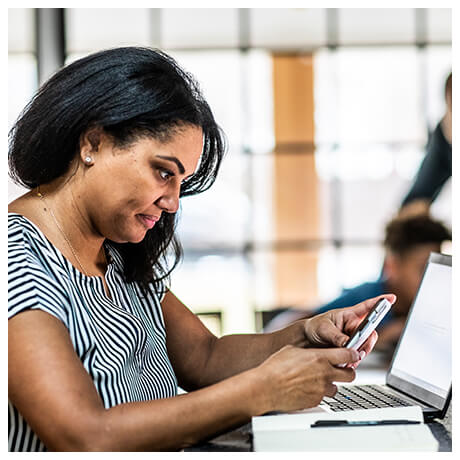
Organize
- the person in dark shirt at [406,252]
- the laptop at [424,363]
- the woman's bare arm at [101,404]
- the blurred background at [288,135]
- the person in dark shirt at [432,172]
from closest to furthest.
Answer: the woman's bare arm at [101,404], the laptop at [424,363], the person in dark shirt at [406,252], the person in dark shirt at [432,172], the blurred background at [288,135]

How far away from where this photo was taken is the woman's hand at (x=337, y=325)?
A: 47.0 inches

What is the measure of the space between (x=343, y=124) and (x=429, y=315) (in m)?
4.90

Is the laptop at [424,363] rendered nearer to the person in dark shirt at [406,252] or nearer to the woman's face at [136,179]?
the woman's face at [136,179]

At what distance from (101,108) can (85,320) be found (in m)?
0.29

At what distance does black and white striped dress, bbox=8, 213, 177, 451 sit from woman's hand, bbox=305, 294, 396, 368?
0.26 meters

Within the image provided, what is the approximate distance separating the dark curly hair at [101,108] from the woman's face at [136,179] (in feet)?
0.05

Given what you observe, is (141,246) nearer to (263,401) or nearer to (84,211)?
(84,211)

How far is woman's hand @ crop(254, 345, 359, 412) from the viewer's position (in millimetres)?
916

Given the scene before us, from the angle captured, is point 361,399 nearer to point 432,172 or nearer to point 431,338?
point 431,338

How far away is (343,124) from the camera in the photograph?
6.00 m

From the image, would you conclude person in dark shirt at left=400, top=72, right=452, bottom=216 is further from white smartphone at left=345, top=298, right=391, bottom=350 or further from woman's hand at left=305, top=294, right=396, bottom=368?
white smartphone at left=345, top=298, right=391, bottom=350

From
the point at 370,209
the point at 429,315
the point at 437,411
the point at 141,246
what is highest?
the point at 141,246

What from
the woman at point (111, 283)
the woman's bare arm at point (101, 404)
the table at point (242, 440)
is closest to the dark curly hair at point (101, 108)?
the woman at point (111, 283)

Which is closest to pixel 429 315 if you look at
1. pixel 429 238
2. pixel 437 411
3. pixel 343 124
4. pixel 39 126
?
pixel 437 411
